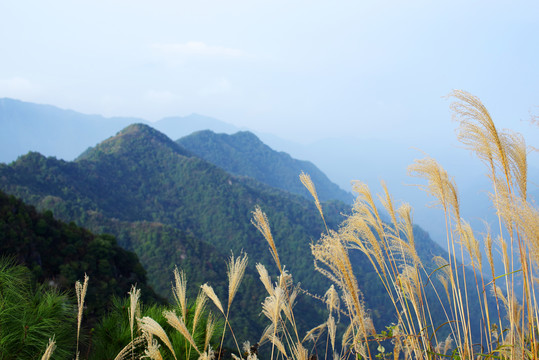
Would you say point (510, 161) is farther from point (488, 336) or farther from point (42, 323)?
point (42, 323)

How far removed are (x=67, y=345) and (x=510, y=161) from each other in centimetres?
288

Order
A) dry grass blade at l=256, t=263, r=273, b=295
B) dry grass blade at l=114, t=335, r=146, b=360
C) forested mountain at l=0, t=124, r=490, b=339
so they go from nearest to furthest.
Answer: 1. dry grass blade at l=114, t=335, r=146, b=360
2. dry grass blade at l=256, t=263, r=273, b=295
3. forested mountain at l=0, t=124, r=490, b=339

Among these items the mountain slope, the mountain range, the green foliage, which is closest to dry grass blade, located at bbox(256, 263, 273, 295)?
the green foliage

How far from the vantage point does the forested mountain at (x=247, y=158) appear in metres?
111

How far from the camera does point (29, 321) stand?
2260mm

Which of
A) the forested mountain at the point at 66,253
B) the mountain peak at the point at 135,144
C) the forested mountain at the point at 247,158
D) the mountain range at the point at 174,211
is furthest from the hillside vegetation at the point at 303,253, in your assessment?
the forested mountain at the point at 247,158

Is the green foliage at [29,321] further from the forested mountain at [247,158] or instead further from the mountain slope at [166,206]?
the forested mountain at [247,158]

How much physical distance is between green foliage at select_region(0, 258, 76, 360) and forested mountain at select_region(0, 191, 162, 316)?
492 inches

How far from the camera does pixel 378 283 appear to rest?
174 feet

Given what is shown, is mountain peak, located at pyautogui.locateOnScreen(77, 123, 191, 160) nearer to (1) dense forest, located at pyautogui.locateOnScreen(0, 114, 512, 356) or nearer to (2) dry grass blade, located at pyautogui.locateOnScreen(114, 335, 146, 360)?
(1) dense forest, located at pyautogui.locateOnScreen(0, 114, 512, 356)

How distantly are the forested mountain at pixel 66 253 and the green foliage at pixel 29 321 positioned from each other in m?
12.5

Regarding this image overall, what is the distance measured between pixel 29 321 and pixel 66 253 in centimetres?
1747

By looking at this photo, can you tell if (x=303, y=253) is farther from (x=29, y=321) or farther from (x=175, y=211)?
(x=29, y=321)

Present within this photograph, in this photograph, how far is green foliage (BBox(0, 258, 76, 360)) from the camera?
2.16m
